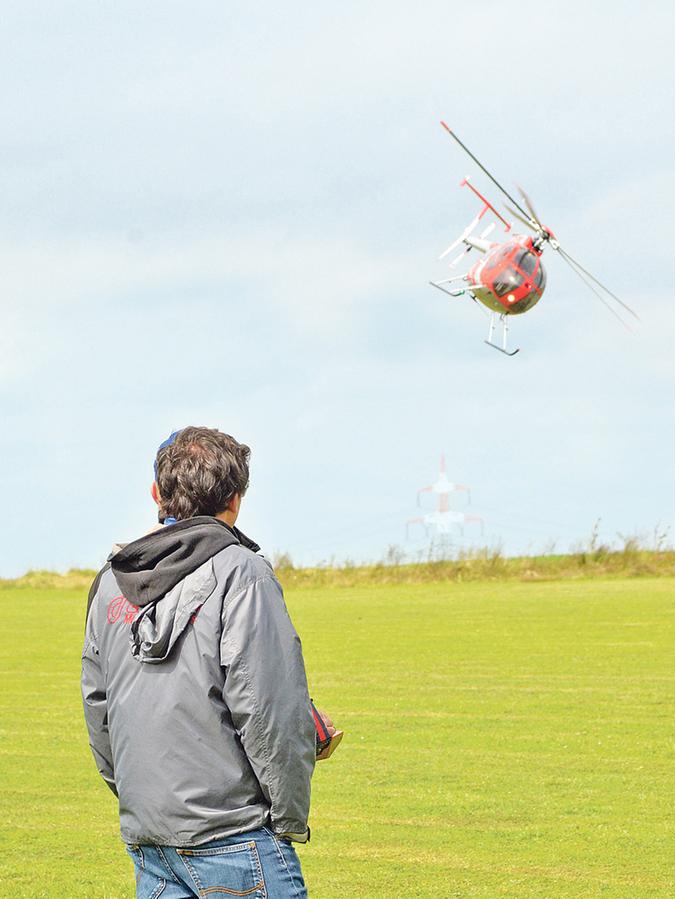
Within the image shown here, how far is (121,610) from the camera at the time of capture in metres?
2.92

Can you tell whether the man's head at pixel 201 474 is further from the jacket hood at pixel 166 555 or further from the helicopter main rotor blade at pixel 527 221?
the helicopter main rotor blade at pixel 527 221

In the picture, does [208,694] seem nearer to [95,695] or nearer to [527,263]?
[95,695]

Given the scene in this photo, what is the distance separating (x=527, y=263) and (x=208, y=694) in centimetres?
1995

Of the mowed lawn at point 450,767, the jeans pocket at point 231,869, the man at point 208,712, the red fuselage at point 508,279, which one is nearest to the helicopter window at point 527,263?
the red fuselage at point 508,279

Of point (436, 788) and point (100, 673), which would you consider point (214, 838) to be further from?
point (436, 788)

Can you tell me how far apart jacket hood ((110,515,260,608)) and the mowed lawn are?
2.98m

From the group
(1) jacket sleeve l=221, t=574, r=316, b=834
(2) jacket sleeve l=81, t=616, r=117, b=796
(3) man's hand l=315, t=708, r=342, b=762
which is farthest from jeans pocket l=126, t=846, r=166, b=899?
(3) man's hand l=315, t=708, r=342, b=762

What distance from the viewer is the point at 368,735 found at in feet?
29.8

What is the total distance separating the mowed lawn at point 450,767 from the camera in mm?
5695

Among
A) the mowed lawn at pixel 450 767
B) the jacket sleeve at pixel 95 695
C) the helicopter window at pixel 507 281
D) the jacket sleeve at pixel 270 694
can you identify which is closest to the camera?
the jacket sleeve at pixel 270 694

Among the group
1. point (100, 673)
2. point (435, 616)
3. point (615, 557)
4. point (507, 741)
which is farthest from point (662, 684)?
point (615, 557)

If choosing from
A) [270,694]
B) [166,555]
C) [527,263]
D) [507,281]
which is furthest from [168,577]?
[527,263]

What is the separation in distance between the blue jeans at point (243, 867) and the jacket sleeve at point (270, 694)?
6cm

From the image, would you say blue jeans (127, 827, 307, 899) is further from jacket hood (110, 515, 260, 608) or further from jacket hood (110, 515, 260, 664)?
jacket hood (110, 515, 260, 608)
